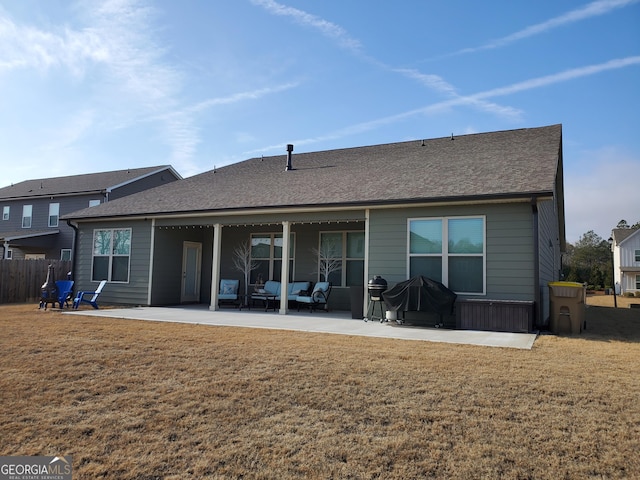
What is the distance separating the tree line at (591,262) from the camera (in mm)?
38000

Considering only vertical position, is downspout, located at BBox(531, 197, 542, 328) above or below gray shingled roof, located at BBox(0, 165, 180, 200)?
below

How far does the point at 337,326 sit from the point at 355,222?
16.0ft

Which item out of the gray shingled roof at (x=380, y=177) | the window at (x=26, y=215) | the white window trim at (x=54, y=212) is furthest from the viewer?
the window at (x=26, y=215)

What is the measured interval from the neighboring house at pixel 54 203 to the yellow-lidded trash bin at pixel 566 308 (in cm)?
2194

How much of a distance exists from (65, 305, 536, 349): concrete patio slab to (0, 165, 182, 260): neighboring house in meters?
14.9

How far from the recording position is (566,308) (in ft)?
28.2

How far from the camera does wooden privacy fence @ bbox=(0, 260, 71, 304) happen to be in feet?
49.5

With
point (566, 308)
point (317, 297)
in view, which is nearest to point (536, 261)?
point (566, 308)

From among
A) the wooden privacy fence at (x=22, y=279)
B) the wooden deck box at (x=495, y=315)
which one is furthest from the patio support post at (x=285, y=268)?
the wooden privacy fence at (x=22, y=279)

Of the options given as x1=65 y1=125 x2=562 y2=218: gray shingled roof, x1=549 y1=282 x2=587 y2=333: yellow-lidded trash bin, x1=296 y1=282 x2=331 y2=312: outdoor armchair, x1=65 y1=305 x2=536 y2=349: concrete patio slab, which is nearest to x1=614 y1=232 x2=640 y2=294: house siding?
x1=65 y1=125 x2=562 y2=218: gray shingled roof

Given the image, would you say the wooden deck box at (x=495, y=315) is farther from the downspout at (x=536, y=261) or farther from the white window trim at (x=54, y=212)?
the white window trim at (x=54, y=212)

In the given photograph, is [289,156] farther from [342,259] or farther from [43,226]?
[43,226]

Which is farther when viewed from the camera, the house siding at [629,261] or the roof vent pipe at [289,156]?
the house siding at [629,261]

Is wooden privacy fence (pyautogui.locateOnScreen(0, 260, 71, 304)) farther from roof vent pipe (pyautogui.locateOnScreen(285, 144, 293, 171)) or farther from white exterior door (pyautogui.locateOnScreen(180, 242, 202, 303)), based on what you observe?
roof vent pipe (pyautogui.locateOnScreen(285, 144, 293, 171))
